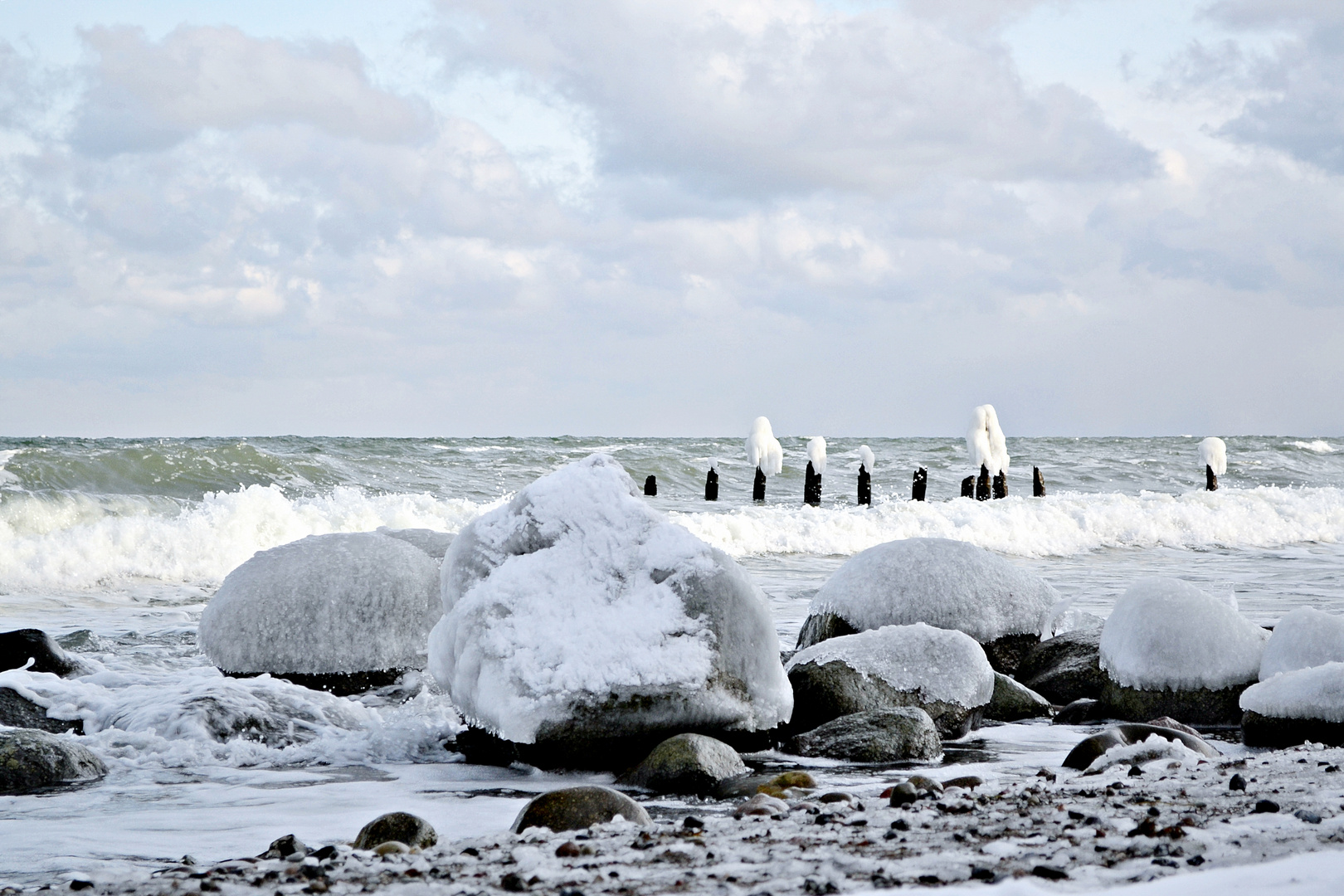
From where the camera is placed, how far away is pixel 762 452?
19.6m

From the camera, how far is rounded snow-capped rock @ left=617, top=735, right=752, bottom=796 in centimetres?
405

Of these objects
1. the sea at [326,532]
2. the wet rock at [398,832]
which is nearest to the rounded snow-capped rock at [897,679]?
the sea at [326,532]

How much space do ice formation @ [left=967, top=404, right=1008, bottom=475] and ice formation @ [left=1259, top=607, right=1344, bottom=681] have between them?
13740mm

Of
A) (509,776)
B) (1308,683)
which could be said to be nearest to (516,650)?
(509,776)

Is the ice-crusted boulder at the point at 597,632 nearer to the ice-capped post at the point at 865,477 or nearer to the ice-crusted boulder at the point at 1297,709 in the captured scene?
the ice-crusted boulder at the point at 1297,709

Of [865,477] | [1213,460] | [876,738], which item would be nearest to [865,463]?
[865,477]

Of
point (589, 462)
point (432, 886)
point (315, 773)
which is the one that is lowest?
point (315, 773)

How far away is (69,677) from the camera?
577 centimetres

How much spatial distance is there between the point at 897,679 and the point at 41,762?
374 cm

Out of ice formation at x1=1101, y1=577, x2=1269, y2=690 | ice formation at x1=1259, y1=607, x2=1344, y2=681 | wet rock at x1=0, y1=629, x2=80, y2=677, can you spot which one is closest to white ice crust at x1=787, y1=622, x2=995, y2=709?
ice formation at x1=1101, y1=577, x2=1269, y2=690

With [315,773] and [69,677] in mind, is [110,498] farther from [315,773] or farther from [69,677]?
[315,773]

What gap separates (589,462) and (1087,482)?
23.3 m

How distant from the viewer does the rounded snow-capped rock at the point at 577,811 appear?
325 cm

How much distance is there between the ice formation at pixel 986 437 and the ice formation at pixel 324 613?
14503mm
